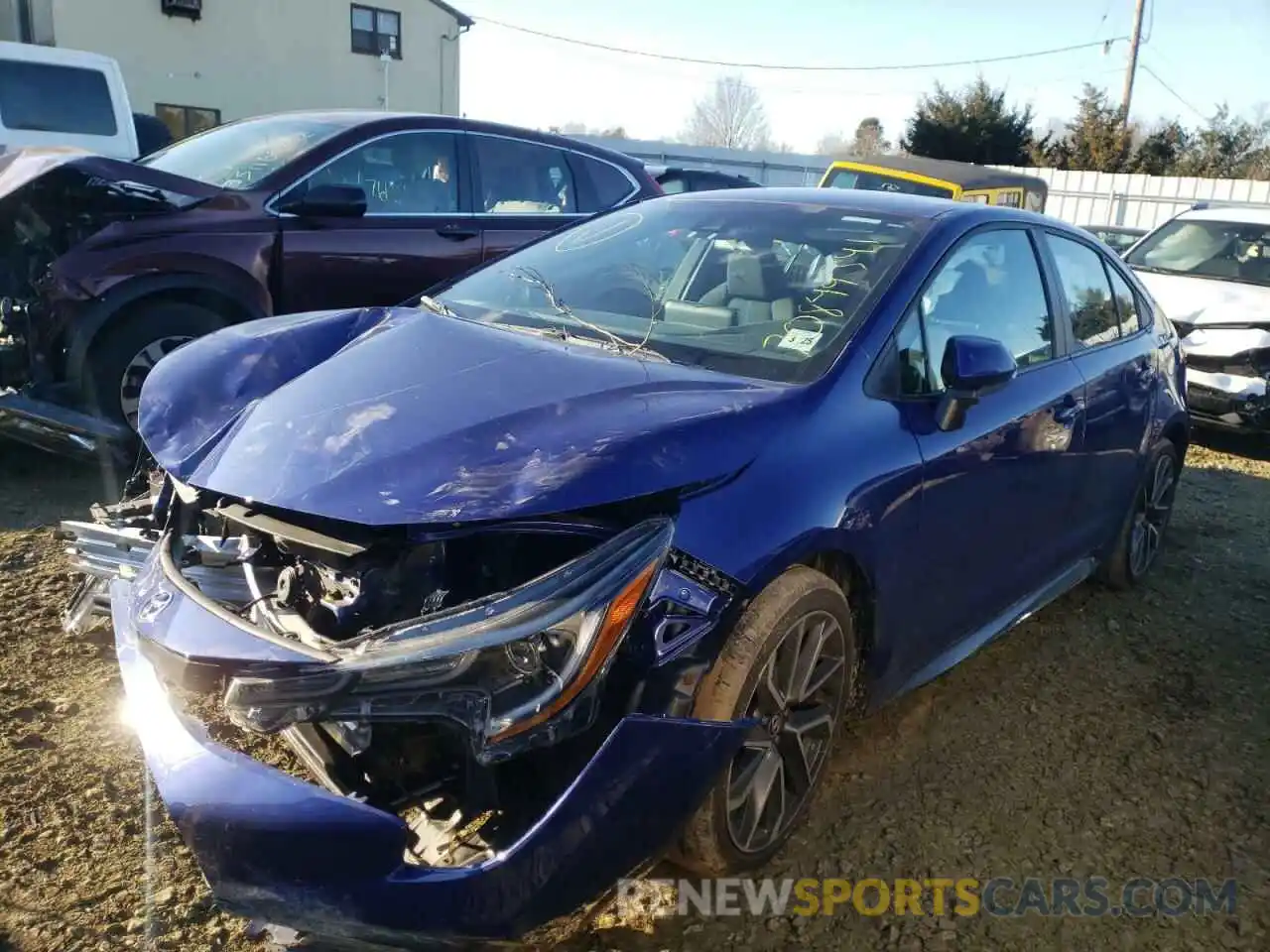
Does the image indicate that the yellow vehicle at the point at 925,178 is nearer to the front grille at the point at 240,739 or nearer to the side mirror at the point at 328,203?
the side mirror at the point at 328,203

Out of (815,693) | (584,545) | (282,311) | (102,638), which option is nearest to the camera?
(584,545)

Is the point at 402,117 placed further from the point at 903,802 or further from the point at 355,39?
the point at 355,39

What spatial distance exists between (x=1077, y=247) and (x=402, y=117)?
3657 millimetres

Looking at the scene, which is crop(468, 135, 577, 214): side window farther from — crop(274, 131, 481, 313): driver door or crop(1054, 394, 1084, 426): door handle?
crop(1054, 394, 1084, 426): door handle

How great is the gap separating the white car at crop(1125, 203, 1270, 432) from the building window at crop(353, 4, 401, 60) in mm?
20014

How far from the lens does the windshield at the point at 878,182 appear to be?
537 inches

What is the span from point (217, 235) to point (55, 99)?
667 centimetres

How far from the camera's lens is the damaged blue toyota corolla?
1.96 metres

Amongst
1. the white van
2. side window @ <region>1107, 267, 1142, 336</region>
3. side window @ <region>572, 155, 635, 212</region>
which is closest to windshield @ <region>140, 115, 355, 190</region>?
side window @ <region>572, 155, 635, 212</region>

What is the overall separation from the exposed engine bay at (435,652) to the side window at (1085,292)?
248 cm

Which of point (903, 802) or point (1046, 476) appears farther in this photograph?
point (1046, 476)

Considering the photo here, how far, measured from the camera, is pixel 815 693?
8.66ft

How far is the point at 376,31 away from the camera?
2438 centimetres

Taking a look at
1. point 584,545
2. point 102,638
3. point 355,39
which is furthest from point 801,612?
point 355,39
